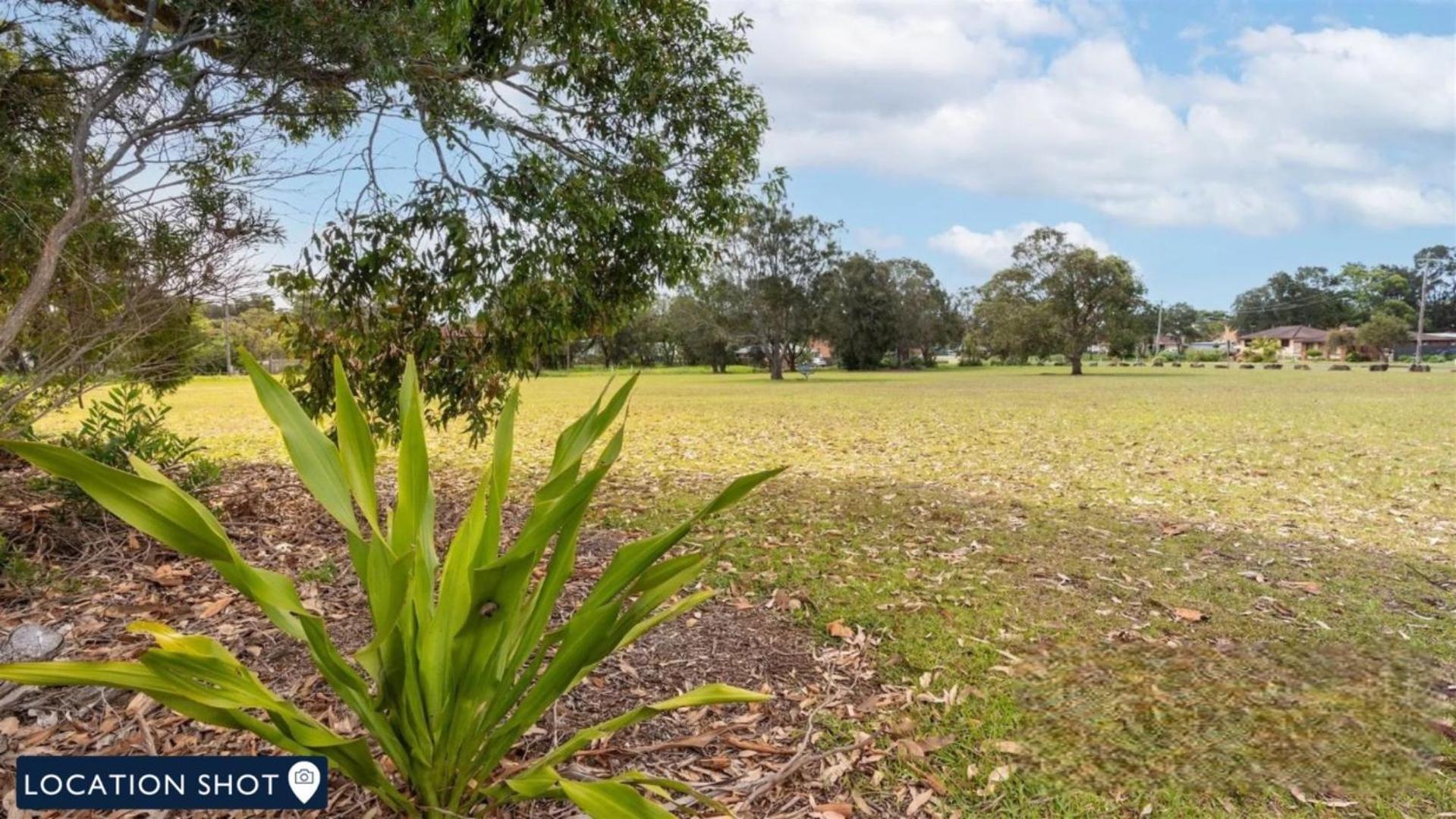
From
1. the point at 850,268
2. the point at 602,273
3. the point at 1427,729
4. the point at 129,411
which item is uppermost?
the point at 850,268

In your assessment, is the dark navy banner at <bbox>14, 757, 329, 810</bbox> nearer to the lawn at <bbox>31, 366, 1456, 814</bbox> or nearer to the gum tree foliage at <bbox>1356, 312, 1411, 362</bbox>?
the lawn at <bbox>31, 366, 1456, 814</bbox>

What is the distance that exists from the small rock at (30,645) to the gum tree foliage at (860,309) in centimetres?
2962

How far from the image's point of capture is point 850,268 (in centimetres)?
3419

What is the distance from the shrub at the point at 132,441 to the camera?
3738 millimetres

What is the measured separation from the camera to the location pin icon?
1.82 metres

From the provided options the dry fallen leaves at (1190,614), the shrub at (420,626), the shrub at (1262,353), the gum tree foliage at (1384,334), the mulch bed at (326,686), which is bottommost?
the dry fallen leaves at (1190,614)

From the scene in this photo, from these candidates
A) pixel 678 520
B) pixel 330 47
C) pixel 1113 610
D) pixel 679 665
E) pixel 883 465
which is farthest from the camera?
pixel 883 465

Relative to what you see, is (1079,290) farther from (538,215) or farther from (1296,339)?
(1296,339)

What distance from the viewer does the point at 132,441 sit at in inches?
150

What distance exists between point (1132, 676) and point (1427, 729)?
0.86 meters

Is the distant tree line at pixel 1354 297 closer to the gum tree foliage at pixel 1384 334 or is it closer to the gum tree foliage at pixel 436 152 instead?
the gum tree foliage at pixel 1384 334

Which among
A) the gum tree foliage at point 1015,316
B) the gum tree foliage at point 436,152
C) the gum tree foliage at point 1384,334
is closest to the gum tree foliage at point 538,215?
the gum tree foliage at point 436,152

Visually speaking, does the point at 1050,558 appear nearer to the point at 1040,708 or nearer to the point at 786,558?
the point at 786,558

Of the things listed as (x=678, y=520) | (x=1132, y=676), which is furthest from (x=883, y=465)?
(x=1132, y=676)
